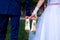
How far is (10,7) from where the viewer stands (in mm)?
3906

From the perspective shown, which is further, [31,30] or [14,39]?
[14,39]

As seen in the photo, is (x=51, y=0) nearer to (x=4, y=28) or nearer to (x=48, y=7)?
(x=48, y=7)

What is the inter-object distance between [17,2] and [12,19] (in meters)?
0.26

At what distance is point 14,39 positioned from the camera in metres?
4.05

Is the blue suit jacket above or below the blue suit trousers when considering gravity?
above

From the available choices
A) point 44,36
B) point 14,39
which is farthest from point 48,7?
point 14,39

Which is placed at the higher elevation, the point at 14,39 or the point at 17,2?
the point at 17,2

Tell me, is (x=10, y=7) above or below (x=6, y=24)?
above

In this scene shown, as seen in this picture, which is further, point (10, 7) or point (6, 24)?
point (6, 24)

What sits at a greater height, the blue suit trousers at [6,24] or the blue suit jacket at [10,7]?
the blue suit jacket at [10,7]

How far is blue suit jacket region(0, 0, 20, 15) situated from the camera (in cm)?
386

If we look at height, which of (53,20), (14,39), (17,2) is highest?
(17,2)

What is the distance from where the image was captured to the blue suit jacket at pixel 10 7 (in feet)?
12.7

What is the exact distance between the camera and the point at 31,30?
3746mm
